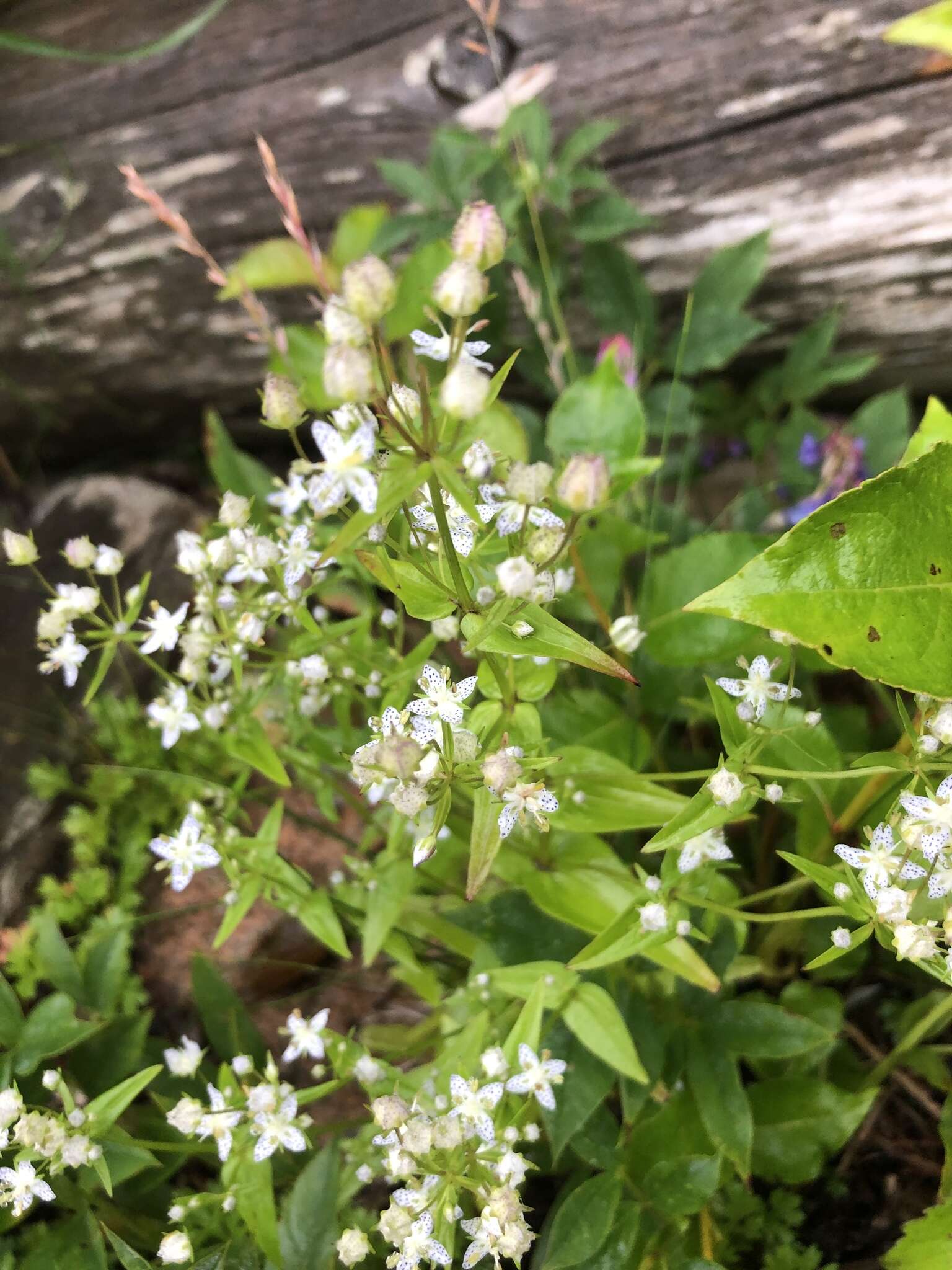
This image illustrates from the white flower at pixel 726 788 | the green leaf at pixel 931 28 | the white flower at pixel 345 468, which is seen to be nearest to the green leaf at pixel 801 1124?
the white flower at pixel 726 788

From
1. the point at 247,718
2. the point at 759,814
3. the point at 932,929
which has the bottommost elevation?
the point at 759,814

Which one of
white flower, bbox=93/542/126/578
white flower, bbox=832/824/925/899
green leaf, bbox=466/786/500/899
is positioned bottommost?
white flower, bbox=832/824/925/899

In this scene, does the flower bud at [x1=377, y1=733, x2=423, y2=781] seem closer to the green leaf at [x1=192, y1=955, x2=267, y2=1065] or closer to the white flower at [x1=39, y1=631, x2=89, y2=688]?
the white flower at [x1=39, y1=631, x2=89, y2=688]

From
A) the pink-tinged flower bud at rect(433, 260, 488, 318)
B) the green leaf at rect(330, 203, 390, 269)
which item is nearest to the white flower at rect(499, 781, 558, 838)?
the pink-tinged flower bud at rect(433, 260, 488, 318)

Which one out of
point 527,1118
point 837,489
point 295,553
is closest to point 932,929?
point 527,1118

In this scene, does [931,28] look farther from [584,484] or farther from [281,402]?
[281,402]

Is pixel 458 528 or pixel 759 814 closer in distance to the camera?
pixel 458 528

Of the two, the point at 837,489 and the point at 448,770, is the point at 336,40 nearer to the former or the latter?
the point at 837,489
